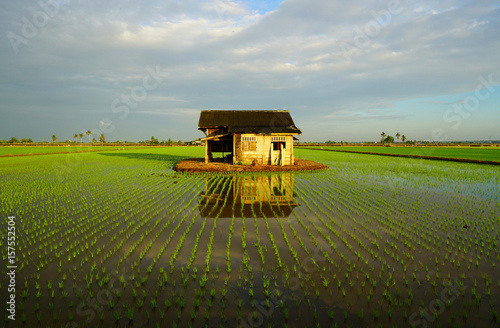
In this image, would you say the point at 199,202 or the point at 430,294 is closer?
the point at 430,294

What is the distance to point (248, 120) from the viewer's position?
2466 centimetres

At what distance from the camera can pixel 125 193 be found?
11.9 meters

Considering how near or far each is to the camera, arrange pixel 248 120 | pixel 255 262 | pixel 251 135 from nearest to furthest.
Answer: pixel 255 262 → pixel 251 135 → pixel 248 120

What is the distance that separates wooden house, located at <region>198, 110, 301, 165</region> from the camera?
70.3 feet

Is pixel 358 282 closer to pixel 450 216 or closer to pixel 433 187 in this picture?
pixel 450 216

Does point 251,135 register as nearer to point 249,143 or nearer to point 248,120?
point 249,143

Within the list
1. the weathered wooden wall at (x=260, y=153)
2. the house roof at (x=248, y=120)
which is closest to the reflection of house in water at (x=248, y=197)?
the weathered wooden wall at (x=260, y=153)

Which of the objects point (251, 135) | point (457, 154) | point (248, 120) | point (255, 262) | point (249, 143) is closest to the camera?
point (255, 262)

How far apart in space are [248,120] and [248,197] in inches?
570

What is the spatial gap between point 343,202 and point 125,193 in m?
9.69

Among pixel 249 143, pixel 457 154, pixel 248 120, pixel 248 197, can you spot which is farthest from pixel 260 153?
pixel 457 154

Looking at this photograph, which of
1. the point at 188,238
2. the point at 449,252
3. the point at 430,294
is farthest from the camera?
the point at 188,238

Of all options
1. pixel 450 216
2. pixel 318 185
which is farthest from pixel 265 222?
pixel 318 185

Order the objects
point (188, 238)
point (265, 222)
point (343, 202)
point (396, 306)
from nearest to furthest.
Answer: point (396, 306) < point (188, 238) < point (265, 222) < point (343, 202)
